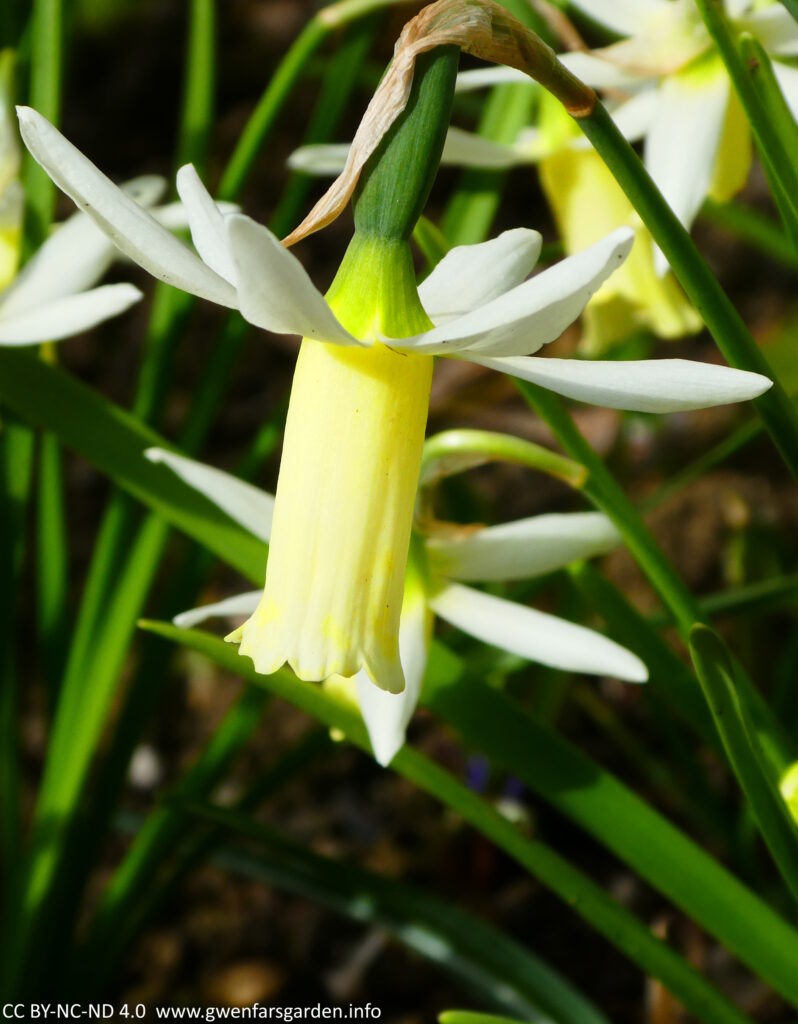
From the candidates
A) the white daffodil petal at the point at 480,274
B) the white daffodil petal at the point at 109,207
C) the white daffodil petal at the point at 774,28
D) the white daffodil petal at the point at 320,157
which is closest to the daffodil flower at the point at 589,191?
the white daffodil petal at the point at 320,157

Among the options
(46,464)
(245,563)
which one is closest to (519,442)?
(245,563)

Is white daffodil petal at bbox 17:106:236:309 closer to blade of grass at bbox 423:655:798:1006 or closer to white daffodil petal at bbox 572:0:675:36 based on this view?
blade of grass at bbox 423:655:798:1006

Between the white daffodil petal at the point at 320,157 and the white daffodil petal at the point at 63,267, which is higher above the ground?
the white daffodil petal at the point at 320,157

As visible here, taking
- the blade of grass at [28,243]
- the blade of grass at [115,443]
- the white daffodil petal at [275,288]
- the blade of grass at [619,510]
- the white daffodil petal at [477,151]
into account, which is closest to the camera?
the white daffodil petal at [275,288]

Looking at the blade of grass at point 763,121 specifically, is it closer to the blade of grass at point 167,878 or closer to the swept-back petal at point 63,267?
the swept-back petal at point 63,267

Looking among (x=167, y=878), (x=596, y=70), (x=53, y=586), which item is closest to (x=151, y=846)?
(x=167, y=878)

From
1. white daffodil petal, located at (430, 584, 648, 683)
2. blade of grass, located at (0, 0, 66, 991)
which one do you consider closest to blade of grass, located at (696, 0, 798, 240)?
white daffodil petal, located at (430, 584, 648, 683)
